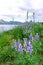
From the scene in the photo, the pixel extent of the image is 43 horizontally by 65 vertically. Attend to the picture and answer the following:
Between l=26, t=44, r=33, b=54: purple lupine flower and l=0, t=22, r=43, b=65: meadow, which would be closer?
l=26, t=44, r=33, b=54: purple lupine flower

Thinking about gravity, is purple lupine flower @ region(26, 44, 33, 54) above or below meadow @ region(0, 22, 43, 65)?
above

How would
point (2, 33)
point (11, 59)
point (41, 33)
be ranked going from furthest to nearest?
point (2, 33) < point (41, 33) < point (11, 59)

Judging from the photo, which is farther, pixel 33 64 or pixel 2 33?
pixel 2 33

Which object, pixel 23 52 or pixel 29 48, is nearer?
pixel 29 48

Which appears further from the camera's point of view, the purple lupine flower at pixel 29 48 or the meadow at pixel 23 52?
the meadow at pixel 23 52

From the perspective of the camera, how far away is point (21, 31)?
623 cm

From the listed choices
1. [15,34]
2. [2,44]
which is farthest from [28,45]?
[15,34]

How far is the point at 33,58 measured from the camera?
11.1ft

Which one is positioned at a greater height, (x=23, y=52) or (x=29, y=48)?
(x=29, y=48)

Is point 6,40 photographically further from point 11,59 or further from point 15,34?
point 11,59

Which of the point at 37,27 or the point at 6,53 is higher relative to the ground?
the point at 37,27

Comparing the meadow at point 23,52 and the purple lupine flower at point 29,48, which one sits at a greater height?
the purple lupine flower at point 29,48

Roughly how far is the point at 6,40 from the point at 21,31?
67 cm

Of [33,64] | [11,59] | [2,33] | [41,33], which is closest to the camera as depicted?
[33,64]
